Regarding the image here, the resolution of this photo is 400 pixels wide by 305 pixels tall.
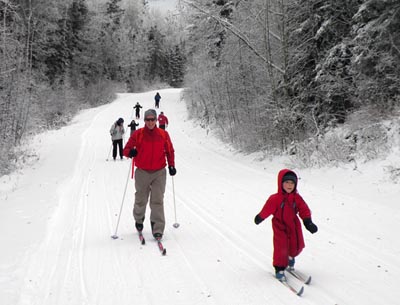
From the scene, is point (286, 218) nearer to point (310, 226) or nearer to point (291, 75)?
point (310, 226)

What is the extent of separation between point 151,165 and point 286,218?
2.64m

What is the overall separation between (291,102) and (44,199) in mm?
10063

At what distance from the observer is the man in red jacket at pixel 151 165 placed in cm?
677

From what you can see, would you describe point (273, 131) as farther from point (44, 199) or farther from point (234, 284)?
point (234, 284)

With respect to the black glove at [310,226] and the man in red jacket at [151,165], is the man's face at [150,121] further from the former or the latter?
the black glove at [310,226]

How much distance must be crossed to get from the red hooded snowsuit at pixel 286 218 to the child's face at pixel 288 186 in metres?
0.04

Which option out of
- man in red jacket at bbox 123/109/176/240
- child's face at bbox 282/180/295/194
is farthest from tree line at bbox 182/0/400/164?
child's face at bbox 282/180/295/194

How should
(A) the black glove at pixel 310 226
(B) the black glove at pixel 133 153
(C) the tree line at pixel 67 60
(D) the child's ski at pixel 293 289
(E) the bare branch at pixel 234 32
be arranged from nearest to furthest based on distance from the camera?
1. (D) the child's ski at pixel 293 289
2. (A) the black glove at pixel 310 226
3. (B) the black glove at pixel 133 153
4. (E) the bare branch at pixel 234 32
5. (C) the tree line at pixel 67 60

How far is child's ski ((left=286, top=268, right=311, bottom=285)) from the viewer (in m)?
4.91

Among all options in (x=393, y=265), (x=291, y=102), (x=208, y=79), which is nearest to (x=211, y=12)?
(x=291, y=102)

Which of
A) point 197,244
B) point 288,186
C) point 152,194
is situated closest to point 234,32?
point 152,194

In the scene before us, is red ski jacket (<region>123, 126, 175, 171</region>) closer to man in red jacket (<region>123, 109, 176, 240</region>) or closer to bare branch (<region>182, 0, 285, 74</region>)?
man in red jacket (<region>123, 109, 176, 240</region>)

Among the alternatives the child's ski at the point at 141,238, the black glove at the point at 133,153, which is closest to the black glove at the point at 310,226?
the child's ski at the point at 141,238

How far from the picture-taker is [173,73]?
90.8 m
